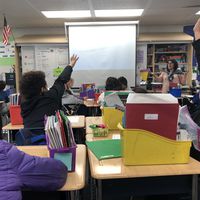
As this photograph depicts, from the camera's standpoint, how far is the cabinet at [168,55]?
7.33 m

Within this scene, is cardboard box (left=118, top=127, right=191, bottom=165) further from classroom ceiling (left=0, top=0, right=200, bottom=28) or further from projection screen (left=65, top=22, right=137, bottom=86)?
projection screen (left=65, top=22, right=137, bottom=86)

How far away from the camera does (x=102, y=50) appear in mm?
6906

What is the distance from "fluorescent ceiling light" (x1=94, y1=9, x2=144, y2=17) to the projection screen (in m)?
0.57

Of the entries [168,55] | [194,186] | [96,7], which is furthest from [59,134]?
[168,55]

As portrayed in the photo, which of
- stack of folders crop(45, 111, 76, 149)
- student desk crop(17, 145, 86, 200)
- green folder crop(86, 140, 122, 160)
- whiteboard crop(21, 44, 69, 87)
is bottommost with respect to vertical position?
student desk crop(17, 145, 86, 200)

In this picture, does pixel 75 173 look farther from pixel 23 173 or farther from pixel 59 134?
pixel 23 173

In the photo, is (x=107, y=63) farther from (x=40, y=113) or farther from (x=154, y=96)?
(x=154, y=96)

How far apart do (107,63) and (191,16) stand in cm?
229

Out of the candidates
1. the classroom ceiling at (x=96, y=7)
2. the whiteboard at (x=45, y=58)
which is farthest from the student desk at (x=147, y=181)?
the whiteboard at (x=45, y=58)

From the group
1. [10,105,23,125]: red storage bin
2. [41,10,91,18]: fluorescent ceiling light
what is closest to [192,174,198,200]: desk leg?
[10,105,23,125]: red storage bin

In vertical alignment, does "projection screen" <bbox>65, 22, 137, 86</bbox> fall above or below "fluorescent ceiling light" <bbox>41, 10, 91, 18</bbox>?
below

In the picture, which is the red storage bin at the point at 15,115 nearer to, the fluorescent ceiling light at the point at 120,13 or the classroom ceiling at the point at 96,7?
the classroom ceiling at the point at 96,7

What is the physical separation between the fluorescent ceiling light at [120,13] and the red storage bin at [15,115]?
317cm

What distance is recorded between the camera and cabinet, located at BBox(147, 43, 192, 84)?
24.1ft
